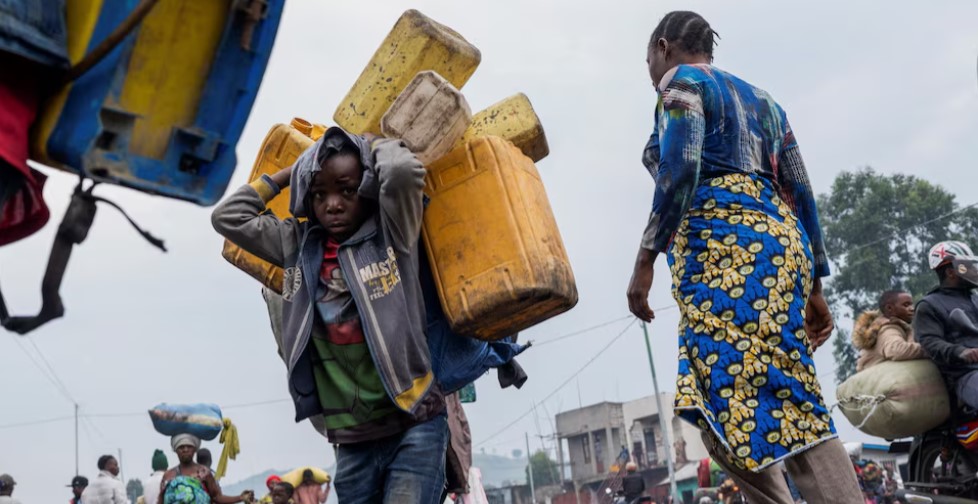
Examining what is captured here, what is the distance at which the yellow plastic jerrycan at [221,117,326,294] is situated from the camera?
3.74 meters

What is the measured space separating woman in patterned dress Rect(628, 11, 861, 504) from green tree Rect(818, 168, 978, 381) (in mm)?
46400

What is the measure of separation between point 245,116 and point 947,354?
494 centimetres

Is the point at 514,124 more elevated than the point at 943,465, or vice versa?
the point at 514,124

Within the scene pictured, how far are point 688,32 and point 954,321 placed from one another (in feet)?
10.3

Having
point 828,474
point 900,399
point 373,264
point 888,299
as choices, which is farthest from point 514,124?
point 888,299

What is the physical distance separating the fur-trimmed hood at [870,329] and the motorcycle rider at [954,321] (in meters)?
0.38

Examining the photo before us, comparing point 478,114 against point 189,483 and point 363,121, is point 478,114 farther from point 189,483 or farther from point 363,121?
point 189,483

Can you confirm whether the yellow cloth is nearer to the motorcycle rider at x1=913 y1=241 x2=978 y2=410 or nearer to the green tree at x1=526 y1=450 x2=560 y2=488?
the motorcycle rider at x1=913 y1=241 x2=978 y2=410

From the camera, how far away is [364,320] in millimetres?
3027

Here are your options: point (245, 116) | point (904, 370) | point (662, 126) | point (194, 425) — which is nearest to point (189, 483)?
point (194, 425)

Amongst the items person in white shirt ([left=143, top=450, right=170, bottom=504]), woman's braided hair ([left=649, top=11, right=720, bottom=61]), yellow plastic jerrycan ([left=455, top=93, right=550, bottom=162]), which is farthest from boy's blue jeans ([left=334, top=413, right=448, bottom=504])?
person in white shirt ([left=143, top=450, right=170, bottom=504])

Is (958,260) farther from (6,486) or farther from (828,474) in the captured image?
(6,486)

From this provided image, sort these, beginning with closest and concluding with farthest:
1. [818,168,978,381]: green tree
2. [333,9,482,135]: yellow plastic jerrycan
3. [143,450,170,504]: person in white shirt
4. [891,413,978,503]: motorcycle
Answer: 1. [333,9,482,135]: yellow plastic jerrycan
2. [891,413,978,503]: motorcycle
3. [143,450,170,504]: person in white shirt
4. [818,168,978,381]: green tree

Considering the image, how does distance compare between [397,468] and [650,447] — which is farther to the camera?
[650,447]
